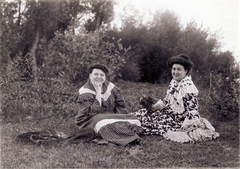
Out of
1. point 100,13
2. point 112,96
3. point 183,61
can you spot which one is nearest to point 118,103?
point 112,96

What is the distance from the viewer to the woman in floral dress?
398cm

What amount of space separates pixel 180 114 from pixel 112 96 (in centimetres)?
126

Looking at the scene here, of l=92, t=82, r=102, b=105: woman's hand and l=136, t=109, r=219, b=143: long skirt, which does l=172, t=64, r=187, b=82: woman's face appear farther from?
l=92, t=82, r=102, b=105: woman's hand

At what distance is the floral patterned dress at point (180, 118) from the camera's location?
397 centimetres

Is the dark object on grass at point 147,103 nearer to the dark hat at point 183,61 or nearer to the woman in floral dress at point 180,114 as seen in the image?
the woman in floral dress at point 180,114

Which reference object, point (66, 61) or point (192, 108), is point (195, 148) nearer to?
point (192, 108)

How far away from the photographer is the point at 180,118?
4254 millimetres

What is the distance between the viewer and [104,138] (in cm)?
382

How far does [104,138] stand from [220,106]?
3.20 metres

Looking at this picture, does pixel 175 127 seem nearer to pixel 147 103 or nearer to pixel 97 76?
pixel 147 103

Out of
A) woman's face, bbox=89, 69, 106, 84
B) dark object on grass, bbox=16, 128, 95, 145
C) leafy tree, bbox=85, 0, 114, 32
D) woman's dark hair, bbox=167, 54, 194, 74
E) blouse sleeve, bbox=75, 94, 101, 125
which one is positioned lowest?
dark object on grass, bbox=16, 128, 95, 145

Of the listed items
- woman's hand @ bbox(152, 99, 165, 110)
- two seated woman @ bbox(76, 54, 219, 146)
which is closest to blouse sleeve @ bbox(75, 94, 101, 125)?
two seated woman @ bbox(76, 54, 219, 146)

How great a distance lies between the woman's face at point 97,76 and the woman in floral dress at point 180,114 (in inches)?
39.4

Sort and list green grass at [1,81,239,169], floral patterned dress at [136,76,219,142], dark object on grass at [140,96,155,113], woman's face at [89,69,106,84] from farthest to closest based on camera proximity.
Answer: dark object on grass at [140,96,155,113] → woman's face at [89,69,106,84] → floral patterned dress at [136,76,219,142] → green grass at [1,81,239,169]
